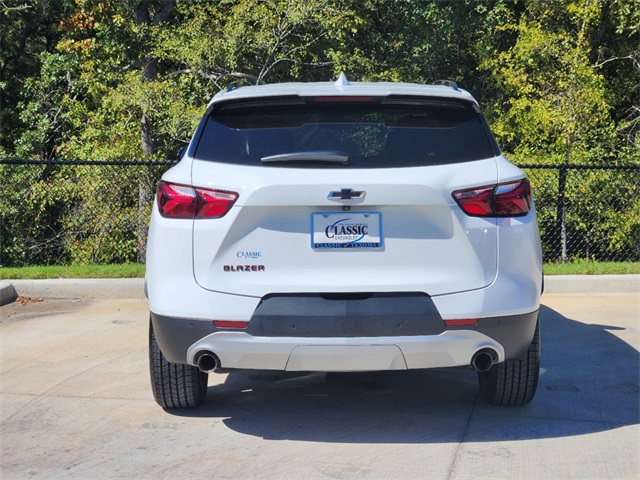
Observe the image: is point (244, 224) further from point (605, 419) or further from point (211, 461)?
point (605, 419)

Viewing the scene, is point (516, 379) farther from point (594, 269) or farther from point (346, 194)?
point (594, 269)

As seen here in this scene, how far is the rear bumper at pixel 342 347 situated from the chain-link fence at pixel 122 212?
25.1 feet

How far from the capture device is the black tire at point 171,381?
524 cm

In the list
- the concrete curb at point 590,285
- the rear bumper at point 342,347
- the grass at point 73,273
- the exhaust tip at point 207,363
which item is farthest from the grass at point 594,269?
the exhaust tip at point 207,363

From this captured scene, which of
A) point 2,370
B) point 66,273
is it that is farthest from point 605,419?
point 66,273

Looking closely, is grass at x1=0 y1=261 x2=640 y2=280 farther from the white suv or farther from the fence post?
the white suv

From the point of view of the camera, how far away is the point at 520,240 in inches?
189

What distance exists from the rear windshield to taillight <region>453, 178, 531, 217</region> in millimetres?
203

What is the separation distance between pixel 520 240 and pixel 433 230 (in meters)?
0.47

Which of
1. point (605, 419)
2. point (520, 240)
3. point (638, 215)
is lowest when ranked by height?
point (638, 215)

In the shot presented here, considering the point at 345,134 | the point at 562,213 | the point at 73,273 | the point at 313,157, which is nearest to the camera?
the point at 313,157

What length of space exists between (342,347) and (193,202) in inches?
40.0

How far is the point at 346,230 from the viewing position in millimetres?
4625

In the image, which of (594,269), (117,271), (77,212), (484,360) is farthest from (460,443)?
(77,212)
